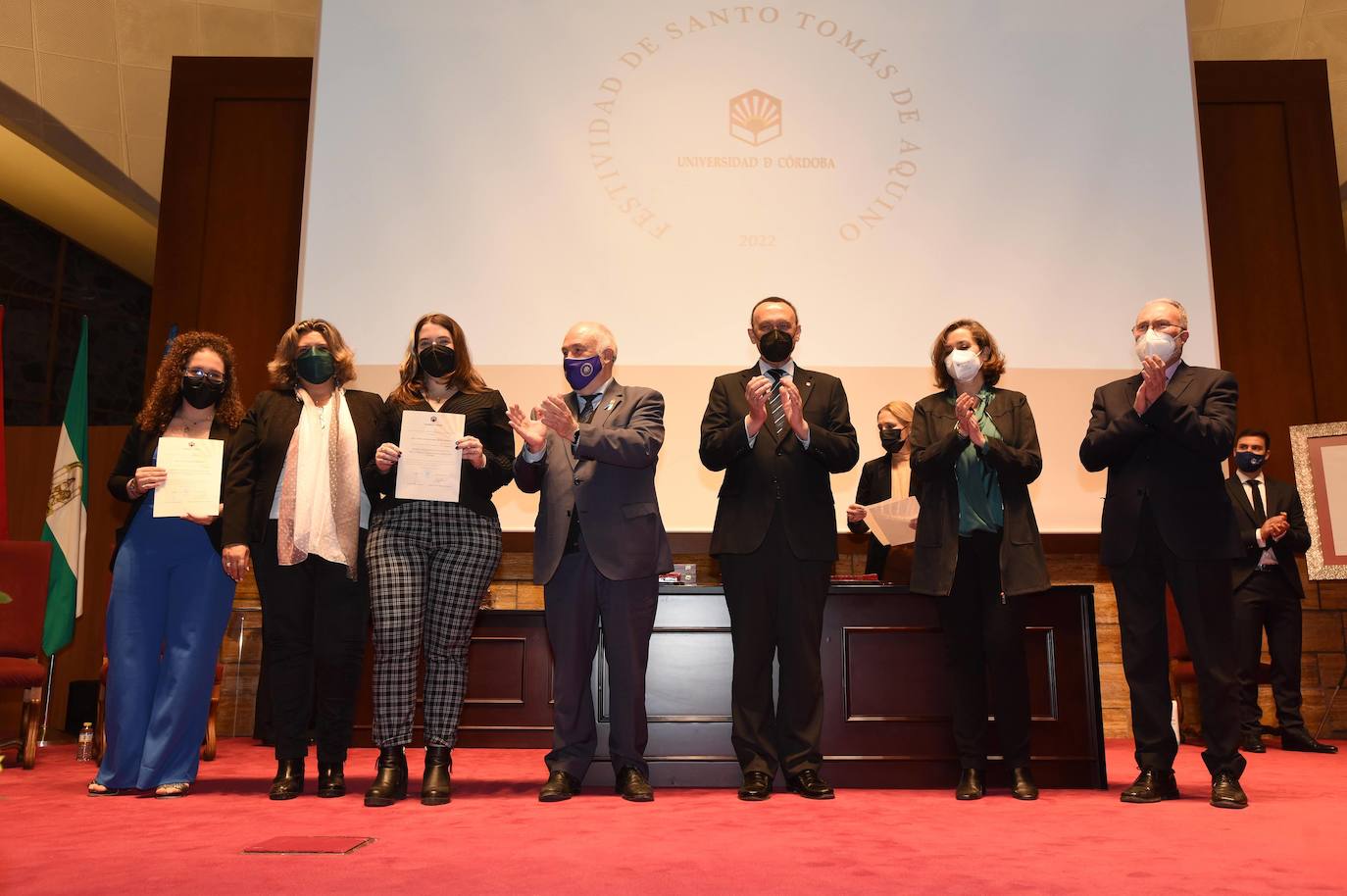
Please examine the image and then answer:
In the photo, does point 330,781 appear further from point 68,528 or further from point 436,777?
point 68,528

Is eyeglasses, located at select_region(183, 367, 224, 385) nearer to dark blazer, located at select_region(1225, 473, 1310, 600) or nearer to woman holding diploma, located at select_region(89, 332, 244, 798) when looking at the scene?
woman holding diploma, located at select_region(89, 332, 244, 798)

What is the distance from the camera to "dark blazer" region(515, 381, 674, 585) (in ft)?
10.4

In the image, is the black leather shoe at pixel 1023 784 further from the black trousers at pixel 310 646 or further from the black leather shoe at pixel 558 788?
the black trousers at pixel 310 646

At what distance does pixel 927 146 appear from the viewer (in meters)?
5.48

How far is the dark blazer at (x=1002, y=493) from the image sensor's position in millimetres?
3258

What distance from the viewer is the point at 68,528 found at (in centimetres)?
538

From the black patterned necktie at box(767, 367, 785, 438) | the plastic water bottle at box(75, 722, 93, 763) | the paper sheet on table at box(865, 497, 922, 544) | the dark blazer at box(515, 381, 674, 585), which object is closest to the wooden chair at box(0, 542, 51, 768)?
the plastic water bottle at box(75, 722, 93, 763)

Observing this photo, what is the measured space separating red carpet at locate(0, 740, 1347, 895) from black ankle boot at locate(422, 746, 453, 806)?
6 centimetres

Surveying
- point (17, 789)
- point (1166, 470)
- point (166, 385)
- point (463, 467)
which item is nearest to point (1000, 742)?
point (1166, 470)

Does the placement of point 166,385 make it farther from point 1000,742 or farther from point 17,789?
point 1000,742

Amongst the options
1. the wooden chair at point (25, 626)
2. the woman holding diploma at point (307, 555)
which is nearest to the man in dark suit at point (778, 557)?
the woman holding diploma at point (307, 555)

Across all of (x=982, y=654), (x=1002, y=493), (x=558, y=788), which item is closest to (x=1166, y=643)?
(x=982, y=654)

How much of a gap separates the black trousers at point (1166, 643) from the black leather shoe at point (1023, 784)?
322 mm

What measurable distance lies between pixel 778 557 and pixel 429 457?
1.12 metres
